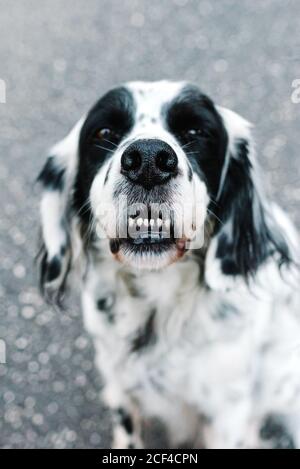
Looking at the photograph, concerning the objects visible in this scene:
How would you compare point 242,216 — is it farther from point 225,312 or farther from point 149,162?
point 149,162

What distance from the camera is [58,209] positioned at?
2.03 m

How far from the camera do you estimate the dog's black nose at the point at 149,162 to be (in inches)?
61.5

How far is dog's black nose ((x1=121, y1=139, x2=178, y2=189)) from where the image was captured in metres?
1.56

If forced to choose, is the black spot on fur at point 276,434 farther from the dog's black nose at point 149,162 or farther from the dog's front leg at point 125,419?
the dog's black nose at point 149,162

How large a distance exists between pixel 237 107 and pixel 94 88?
74cm

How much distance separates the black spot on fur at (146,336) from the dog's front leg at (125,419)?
0.28 m


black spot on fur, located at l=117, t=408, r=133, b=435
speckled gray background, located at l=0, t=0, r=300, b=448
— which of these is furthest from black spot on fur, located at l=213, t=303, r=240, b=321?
speckled gray background, located at l=0, t=0, r=300, b=448

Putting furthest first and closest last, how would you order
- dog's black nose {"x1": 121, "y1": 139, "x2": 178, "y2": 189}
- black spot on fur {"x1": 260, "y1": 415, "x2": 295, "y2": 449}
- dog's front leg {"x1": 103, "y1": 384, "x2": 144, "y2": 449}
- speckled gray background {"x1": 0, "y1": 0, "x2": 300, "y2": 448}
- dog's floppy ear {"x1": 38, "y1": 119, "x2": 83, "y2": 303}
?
speckled gray background {"x1": 0, "y1": 0, "x2": 300, "y2": 448}
dog's front leg {"x1": 103, "y1": 384, "x2": 144, "y2": 449}
black spot on fur {"x1": 260, "y1": 415, "x2": 295, "y2": 449}
dog's floppy ear {"x1": 38, "y1": 119, "x2": 83, "y2": 303}
dog's black nose {"x1": 121, "y1": 139, "x2": 178, "y2": 189}

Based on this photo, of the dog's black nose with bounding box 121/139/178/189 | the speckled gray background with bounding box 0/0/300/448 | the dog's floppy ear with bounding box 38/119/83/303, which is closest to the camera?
the dog's black nose with bounding box 121/139/178/189

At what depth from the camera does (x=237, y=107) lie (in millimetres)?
3238

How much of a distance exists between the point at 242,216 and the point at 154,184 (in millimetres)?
422

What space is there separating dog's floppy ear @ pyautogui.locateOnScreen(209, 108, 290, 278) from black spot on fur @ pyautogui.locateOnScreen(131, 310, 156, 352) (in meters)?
0.29

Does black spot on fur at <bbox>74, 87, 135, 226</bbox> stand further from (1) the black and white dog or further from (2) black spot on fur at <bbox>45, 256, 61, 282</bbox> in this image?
(2) black spot on fur at <bbox>45, 256, 61, 282</bbox>
